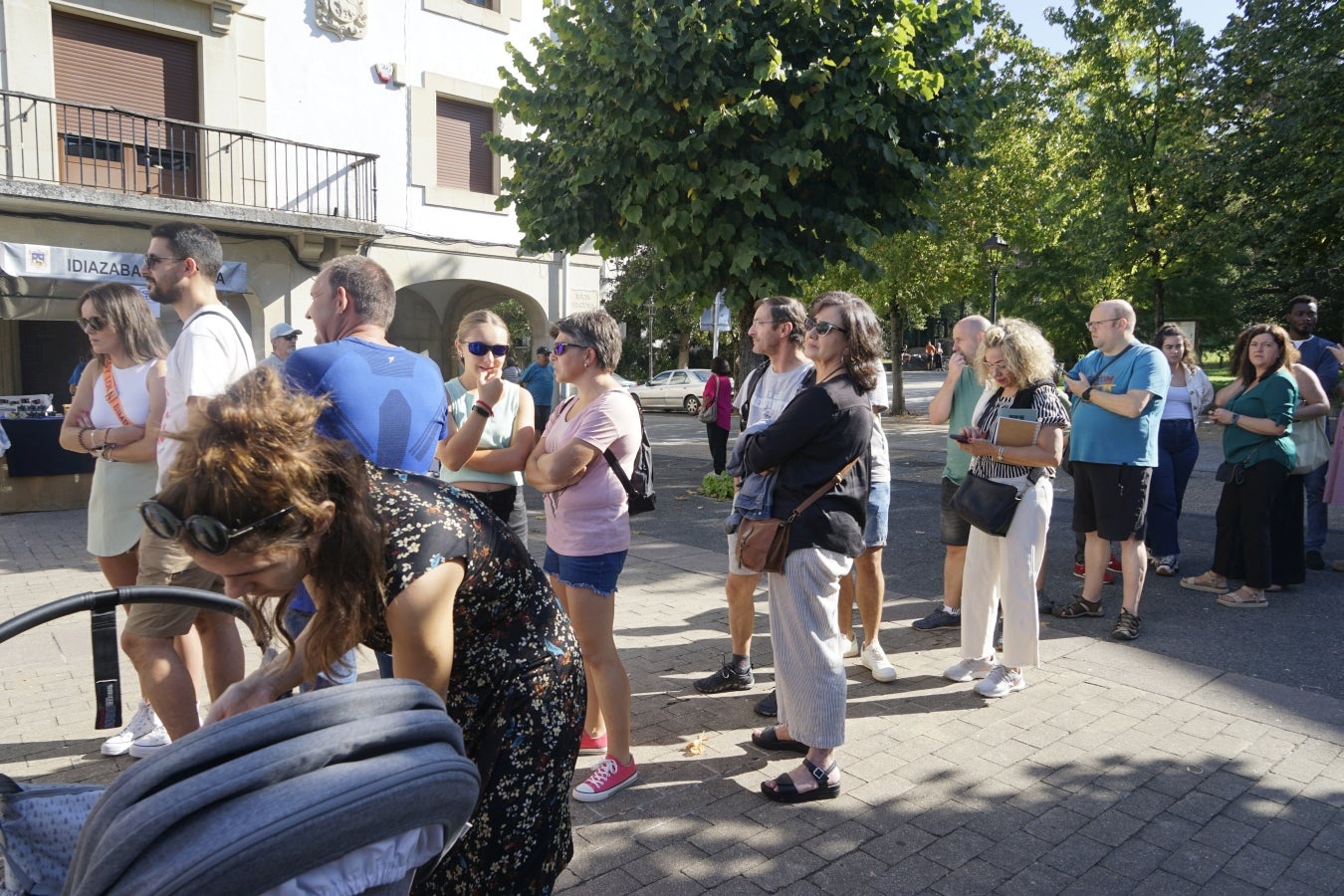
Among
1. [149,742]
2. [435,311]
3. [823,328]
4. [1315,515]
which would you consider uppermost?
[435,311]

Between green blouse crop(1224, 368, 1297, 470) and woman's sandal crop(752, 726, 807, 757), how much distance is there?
4187mm

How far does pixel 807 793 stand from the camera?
350cm

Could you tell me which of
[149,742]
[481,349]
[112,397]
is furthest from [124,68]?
[149,742]

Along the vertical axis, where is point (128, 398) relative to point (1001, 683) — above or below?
above

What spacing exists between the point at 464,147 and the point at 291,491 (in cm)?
1599

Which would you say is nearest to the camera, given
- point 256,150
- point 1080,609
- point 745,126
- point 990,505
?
point 990,505

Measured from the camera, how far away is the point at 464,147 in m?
16.3

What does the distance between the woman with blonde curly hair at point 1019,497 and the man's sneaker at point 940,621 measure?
33.0 inches

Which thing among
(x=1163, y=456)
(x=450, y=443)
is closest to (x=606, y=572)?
(x=450, y=443)

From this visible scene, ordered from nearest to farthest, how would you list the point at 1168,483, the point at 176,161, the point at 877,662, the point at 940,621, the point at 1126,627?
the point at 877,662
the point at 1126,627
the point at 940,621
the point at 1168,483
the point at 176,161

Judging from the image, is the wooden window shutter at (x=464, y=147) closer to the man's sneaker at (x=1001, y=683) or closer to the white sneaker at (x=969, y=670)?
the white sneaker at (x=969, y=670)

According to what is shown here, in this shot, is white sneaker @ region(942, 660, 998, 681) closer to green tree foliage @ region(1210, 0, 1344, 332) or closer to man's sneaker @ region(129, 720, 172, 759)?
man's sneaker @ region(129, 720, 172, 759)

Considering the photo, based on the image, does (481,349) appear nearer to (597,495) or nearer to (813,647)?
(597,495)

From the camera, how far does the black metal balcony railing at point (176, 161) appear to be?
1197 cm
